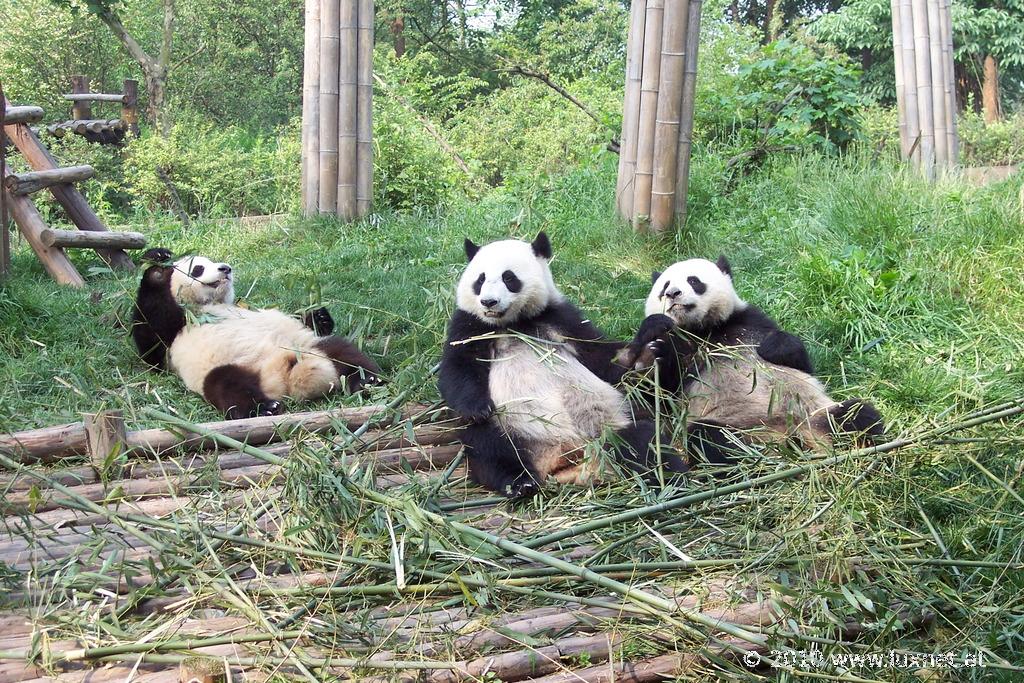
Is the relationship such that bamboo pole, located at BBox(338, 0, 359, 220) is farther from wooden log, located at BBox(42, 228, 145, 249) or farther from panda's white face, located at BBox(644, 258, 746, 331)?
panda's white face, located at BBox(644, 258, 746, 331)

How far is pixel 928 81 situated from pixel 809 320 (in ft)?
14.4

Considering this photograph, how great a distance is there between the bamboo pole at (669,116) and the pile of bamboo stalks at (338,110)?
2.44m

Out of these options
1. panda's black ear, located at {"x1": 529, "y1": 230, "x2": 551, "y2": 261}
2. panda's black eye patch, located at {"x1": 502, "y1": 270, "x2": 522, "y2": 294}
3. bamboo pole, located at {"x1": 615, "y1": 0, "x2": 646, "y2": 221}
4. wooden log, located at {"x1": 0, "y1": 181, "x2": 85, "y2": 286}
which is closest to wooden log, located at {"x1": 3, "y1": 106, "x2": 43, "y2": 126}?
wooden log, located at {"x1": 0, "y1": 181, "x2": 85, "y2": 286}

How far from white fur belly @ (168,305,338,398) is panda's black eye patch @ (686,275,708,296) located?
1806 millimetres

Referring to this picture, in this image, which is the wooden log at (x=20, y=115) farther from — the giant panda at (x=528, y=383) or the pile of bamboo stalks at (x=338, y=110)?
the giant panda at (x=528, y=383)

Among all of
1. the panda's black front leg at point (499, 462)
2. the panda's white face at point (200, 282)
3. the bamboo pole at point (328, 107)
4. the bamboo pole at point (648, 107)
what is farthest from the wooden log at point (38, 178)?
the panda's black front leg at point (499, 462)

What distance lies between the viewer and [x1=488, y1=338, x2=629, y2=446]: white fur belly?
3.75 meters

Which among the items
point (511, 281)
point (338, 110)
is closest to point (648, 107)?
point (338, 110)

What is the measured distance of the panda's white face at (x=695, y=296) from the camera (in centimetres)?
418

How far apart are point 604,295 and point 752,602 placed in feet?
10.5

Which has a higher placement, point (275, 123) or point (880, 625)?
point (275, 123)

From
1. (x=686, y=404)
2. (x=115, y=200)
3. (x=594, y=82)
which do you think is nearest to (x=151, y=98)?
(x=115, y=200)

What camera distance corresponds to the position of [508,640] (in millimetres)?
2674

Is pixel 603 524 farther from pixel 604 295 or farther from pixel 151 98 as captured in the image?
pixel 151 98
